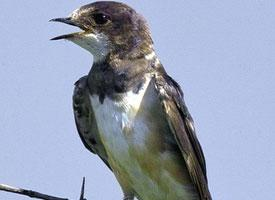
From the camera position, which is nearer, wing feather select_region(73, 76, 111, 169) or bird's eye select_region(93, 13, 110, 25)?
bird's eye select_region(93, 13, 110, 25)

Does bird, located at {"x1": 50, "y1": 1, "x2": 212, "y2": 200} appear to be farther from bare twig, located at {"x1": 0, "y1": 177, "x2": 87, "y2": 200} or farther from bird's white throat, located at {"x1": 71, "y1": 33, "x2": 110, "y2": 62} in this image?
bare twig, located at {"x1": 0, "y1": 177, "x2": 87, "y2": 200}

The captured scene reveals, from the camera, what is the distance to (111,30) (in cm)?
660

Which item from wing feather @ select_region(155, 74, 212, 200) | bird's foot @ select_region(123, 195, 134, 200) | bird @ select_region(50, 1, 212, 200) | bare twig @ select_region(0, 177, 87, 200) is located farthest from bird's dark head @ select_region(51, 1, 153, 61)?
bare twig @ select_region(0, 177, 87, 200)

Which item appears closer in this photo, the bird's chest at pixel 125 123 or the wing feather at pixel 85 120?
the bird's chest at pixel 125 123

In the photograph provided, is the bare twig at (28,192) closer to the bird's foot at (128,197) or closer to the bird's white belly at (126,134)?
the bird's white belly at (126,134)

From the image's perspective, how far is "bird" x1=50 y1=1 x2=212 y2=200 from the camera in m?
6.29

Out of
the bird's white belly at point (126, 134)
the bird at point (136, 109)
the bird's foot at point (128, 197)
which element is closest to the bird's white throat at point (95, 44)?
the bird at point (136, 109)

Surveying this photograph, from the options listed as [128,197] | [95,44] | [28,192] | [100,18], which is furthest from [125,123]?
[28,192]

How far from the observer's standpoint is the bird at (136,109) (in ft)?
20.6

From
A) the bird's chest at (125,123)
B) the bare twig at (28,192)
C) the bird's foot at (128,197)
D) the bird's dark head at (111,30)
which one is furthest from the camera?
the bird's foot at (128,197)

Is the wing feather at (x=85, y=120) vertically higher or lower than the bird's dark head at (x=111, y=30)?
lower

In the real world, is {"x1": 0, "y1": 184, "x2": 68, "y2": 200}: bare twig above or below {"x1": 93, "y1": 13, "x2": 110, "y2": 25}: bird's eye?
below

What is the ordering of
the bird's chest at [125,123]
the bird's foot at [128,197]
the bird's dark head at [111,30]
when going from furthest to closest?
the bird's foot at [128,197]
the bird's dark head at [111,30]
the bird's chest at [125,123]

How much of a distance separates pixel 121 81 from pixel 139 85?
0.16 m
